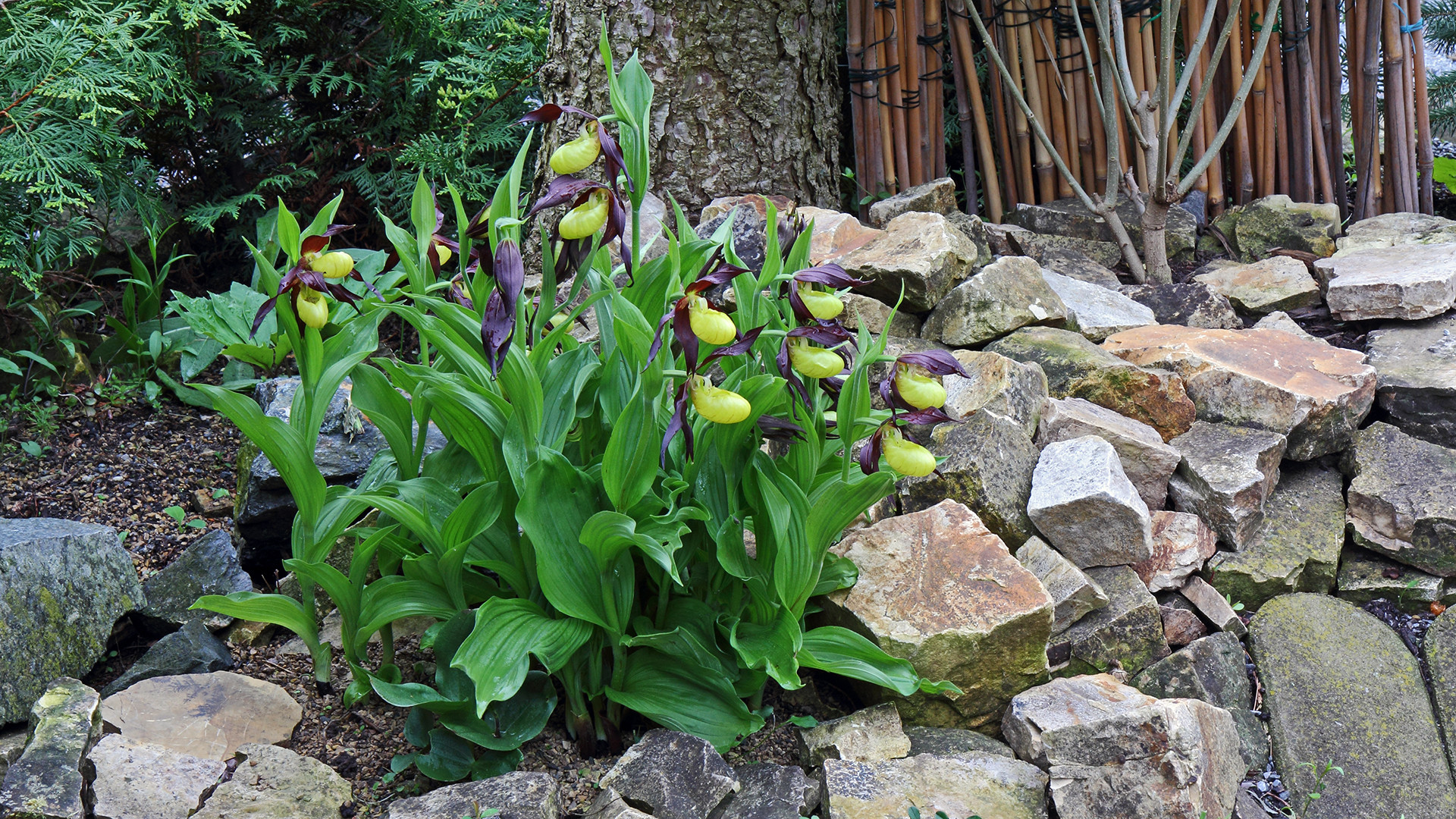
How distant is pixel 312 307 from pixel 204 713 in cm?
85

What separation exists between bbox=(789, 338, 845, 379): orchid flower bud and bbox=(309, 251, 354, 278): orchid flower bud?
796 mm

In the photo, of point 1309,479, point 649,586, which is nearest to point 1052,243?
point 1309,479

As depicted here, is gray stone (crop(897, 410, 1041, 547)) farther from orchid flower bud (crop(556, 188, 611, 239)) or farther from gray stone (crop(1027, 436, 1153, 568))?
orchid flower bud (crop(556, 188, 611, 239))

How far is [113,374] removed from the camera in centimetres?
331

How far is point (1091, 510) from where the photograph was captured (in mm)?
2305

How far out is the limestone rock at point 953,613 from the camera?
205cm

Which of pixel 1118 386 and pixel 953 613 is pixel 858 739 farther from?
pixel 1118 386

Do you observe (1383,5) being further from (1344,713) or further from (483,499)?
(483,499)

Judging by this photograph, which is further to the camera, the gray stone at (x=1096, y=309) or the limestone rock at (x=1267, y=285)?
the limestone rock at (x=1267, y=285)

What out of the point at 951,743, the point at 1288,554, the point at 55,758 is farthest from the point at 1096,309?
the point at 55,758

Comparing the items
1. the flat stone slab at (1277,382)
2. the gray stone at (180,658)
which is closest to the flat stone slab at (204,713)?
the gray stone at (180,658)

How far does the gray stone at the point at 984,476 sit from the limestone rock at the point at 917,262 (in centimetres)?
62

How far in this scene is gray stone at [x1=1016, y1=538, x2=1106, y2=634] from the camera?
7.30 feet

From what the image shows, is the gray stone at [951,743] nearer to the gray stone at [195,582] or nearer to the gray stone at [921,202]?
the gray stone at [195,582]
